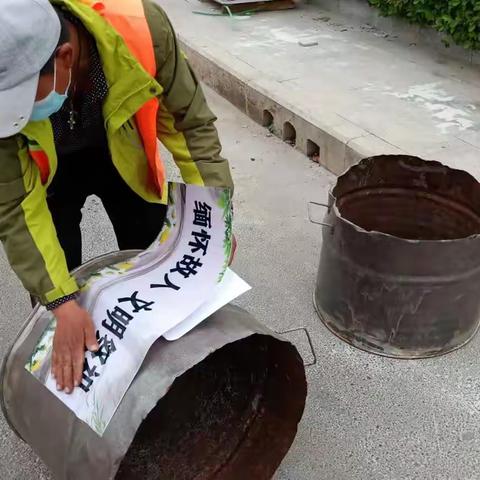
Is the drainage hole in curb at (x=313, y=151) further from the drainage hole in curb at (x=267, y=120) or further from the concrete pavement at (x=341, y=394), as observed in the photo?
the concrete pavement at (x=341, y=394)

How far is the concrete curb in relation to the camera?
3921 mm

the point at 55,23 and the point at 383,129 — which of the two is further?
the point at 383,129

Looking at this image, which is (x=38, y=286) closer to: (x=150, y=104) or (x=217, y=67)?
(x=150, y=104)

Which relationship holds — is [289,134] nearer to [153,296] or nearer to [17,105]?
[153,296]

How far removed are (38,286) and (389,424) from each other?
55.0 inches

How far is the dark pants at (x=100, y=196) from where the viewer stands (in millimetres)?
2018

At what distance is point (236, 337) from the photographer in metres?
1.67

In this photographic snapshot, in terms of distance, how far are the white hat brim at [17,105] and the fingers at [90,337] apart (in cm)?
54

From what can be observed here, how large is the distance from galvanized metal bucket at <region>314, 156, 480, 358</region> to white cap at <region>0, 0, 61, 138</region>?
139 cm

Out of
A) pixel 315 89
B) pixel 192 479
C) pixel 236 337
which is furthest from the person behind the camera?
pixel 315 89

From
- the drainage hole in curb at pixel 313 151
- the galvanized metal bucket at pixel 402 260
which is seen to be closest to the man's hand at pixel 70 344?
the galvanized metal bucket at pixel 402 260

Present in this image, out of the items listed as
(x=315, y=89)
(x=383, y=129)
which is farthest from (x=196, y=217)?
(x=315, y=89)

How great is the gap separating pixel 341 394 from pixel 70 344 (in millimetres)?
1224

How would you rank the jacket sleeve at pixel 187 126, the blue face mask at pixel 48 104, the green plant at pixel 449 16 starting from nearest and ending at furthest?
the blue face mask at pixel 48 104 → the jacket sleeve at pixel 187 126 → the green plant at pixel 449 16
